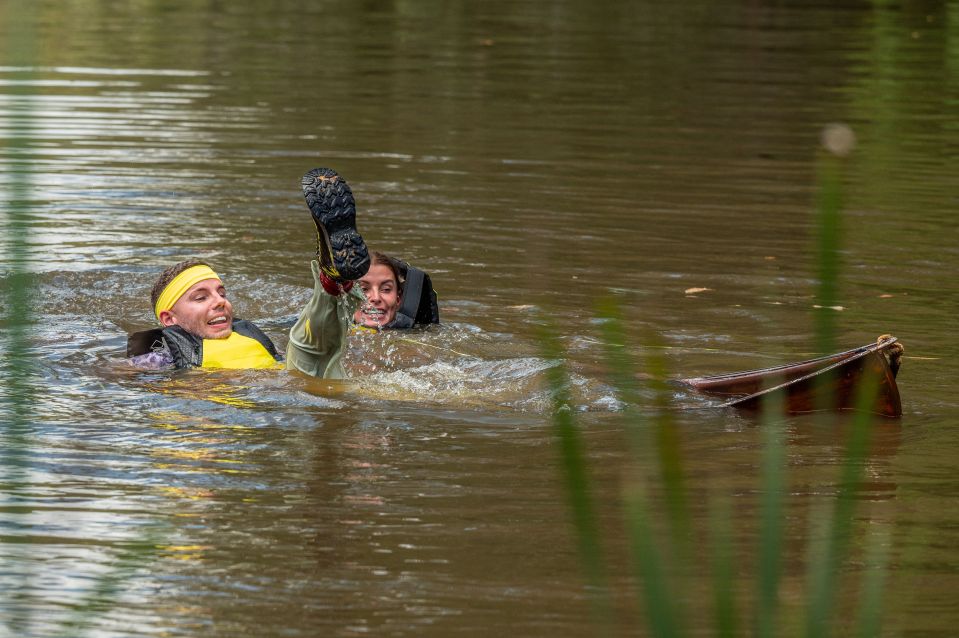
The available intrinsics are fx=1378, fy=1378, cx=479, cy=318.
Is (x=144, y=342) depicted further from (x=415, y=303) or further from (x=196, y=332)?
(x=415, y=303)

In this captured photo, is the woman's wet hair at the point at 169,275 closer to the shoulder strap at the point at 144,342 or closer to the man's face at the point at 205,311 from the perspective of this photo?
the man's face at the point at 205,311

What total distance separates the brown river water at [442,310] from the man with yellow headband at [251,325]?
167 mm

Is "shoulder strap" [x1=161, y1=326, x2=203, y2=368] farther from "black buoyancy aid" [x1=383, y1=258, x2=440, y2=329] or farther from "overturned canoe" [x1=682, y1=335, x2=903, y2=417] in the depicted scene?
"overturned canoe" [x1=682, y1=335, x2=903, y2=417]

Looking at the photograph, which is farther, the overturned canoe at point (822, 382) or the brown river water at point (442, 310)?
the overturned canoe at point (822, 382)

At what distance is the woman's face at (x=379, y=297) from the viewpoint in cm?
873

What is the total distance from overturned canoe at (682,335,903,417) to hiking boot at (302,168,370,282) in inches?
75.1

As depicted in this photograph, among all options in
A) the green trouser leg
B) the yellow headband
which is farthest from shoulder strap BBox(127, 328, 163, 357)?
the green trouser leg

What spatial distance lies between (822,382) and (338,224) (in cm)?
237

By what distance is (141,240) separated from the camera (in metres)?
11.0

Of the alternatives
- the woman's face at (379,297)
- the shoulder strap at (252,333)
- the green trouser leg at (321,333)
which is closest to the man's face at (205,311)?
the shoulder strap at (252,333)

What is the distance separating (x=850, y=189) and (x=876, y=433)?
22.9 ft

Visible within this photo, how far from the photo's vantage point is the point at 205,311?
7.71 m

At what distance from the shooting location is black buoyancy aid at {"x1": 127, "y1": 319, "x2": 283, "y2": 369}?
298 inches

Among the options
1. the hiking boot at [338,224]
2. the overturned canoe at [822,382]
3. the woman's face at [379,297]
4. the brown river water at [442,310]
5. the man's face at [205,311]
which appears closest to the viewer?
the brown river water at [442,310]
